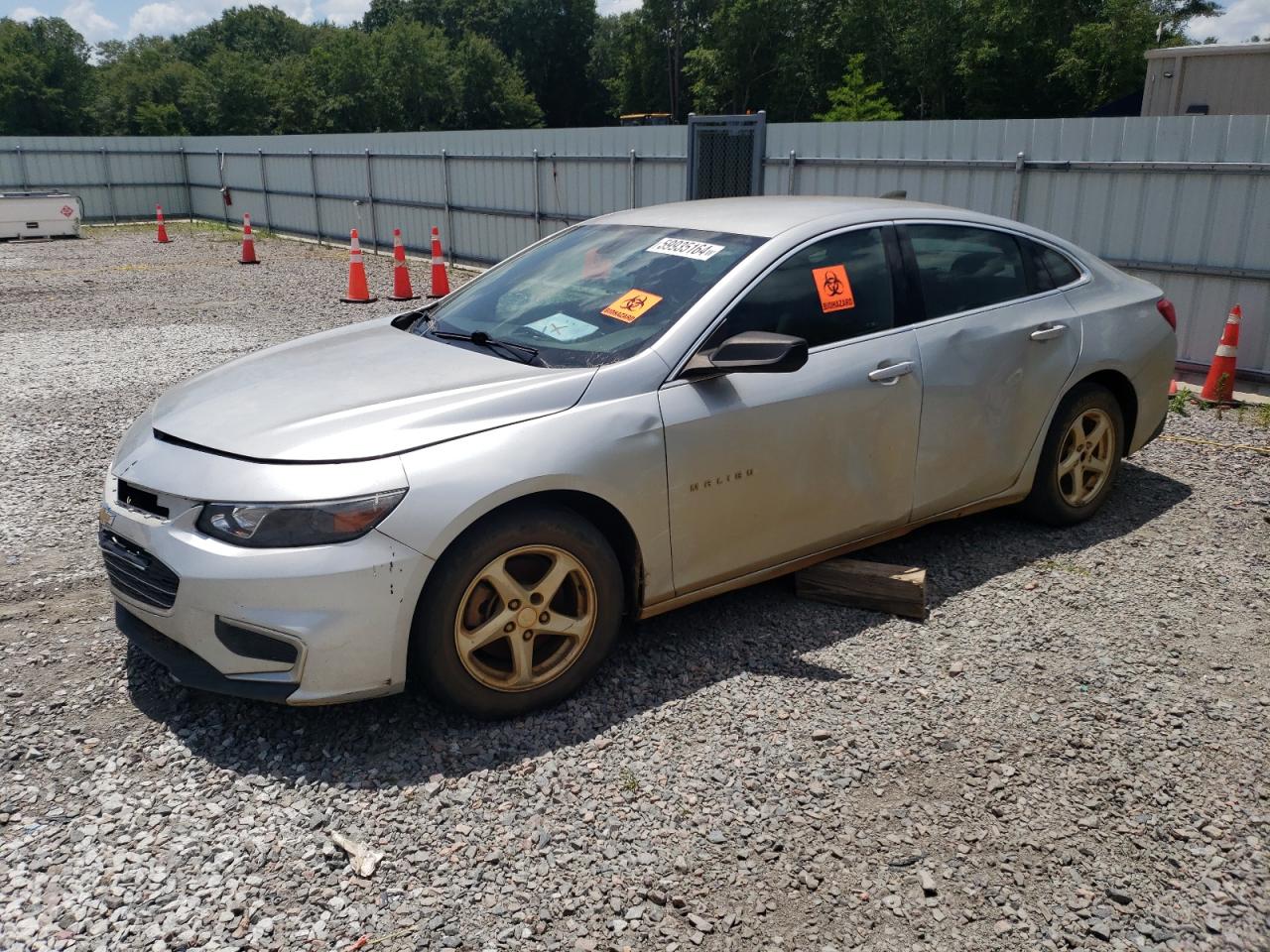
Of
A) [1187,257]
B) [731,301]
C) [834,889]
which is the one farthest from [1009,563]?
[1187,257]

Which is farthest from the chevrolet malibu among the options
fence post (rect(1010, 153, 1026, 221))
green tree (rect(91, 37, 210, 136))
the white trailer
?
green tree (rect(91, 37, 210, 136))

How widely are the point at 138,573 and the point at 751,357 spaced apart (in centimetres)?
219

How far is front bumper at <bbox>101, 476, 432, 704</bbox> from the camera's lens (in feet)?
10.4

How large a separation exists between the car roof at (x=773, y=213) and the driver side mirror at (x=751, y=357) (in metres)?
0.72

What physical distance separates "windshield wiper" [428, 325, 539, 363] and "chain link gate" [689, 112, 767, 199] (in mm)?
8757

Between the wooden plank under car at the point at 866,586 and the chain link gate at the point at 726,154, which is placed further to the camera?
the chain link gate at the point at 726,154

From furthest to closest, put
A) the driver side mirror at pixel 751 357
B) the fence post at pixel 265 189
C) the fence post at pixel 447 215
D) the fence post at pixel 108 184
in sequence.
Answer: the fence post at pixel 108 184 → the fence post at pixel 265 189 → the fence post at pixel 447 215 → the driver side mirror at pixel 751 357

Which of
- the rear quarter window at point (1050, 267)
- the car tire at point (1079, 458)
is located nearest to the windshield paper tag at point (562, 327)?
the rear quarter window at point (1050, 267)

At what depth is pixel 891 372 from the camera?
171 inches

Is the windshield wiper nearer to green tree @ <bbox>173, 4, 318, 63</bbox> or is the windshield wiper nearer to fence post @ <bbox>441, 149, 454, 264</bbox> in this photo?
fence post @ <bbox>441, 149, 454, 264</bbox>

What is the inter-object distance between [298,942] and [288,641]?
0.90 meters

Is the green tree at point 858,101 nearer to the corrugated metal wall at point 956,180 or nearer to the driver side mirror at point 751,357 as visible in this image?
the corrugated metal wall at point 956,180

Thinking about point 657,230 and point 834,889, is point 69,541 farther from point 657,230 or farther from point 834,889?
point 834,889

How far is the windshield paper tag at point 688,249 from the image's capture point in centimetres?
423
